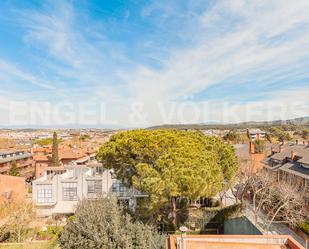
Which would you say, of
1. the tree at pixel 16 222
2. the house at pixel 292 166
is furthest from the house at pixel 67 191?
the house at pixel 292 166

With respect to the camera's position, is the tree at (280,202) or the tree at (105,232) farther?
the tree at (280,202)


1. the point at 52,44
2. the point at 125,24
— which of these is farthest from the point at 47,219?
the point at 125,24

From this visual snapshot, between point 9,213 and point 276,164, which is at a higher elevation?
point 276,164

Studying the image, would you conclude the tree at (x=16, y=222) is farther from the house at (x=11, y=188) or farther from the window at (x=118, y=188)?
the window at (x=118, y=188)

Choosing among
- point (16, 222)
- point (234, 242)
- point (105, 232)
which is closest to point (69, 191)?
point (16, 222)

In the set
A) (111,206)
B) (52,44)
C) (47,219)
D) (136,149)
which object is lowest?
(47,219)

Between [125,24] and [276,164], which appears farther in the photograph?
[276,164]

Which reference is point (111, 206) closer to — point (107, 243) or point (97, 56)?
point (107, 243)
